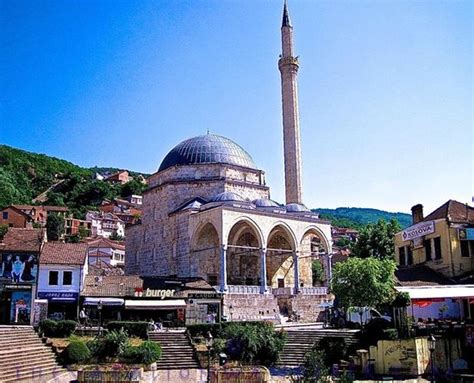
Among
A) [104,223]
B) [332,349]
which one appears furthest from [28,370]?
[104,223]

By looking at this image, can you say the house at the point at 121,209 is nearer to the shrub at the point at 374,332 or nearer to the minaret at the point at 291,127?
the minaret at the point at 291,127

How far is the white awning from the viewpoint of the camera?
63.8 ft

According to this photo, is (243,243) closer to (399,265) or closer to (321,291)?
(321,291)

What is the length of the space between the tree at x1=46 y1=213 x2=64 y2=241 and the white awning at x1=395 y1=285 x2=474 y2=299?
59.0 metres

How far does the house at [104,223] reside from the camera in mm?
83250

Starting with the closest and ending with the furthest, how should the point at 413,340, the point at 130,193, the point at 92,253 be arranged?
the point at 413,340, the point at 92,253, the point at 130,193

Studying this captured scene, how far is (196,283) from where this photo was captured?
1165 inches

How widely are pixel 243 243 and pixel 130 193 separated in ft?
239

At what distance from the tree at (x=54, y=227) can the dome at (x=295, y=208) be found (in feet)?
145

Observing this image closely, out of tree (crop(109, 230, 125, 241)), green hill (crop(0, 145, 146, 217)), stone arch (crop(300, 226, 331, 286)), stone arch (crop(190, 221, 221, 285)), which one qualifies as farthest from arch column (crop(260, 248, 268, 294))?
green hill (crop(0, 145, 146, 217))

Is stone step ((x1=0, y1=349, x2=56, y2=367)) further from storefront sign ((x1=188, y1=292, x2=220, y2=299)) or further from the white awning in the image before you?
the white awning

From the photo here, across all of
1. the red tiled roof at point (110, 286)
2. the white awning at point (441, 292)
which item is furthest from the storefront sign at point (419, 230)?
the red tiled roof at point (110, 286)

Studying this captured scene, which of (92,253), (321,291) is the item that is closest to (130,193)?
(92,253)

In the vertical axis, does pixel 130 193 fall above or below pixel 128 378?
above
